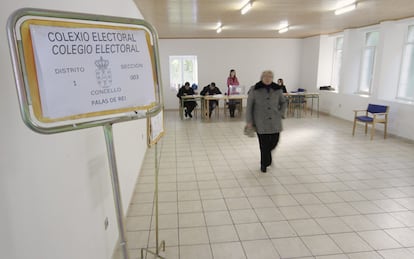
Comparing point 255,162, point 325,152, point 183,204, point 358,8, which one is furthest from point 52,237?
point 358,8

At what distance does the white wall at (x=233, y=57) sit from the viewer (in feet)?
34.8

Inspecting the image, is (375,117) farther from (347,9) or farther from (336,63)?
(336,63)

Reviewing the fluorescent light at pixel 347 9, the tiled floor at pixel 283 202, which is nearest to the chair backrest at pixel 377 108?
the tiled floor at pixel 283 202

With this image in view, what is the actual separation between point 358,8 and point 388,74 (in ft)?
8.05

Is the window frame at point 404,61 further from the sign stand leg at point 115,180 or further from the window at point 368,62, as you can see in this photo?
the sign stand leg at point 115,180

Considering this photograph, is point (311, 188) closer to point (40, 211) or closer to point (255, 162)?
point (255, 162)

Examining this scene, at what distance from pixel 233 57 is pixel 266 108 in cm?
714

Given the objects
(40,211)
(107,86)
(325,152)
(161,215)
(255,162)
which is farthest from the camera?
(325,152)

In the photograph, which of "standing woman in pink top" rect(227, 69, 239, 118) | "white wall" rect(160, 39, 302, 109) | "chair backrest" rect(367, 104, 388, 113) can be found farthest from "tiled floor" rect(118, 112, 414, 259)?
"white wall" rect(160, 39, 302, 109)

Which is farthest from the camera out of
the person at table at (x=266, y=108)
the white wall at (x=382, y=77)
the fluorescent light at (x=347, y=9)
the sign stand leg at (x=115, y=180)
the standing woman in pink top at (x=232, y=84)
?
the standing woman in pink top at (x=232, y=84)

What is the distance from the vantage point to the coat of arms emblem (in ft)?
3.76

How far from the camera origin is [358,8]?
5262mm

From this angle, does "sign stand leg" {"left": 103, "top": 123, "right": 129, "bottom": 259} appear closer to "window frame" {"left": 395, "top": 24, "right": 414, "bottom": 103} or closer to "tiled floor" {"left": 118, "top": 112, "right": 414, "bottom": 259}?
"tiled floor" {"left": 118, "top": 112, "right": 414, "bottom": 259}

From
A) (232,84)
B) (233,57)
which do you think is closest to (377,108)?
(232,84)
